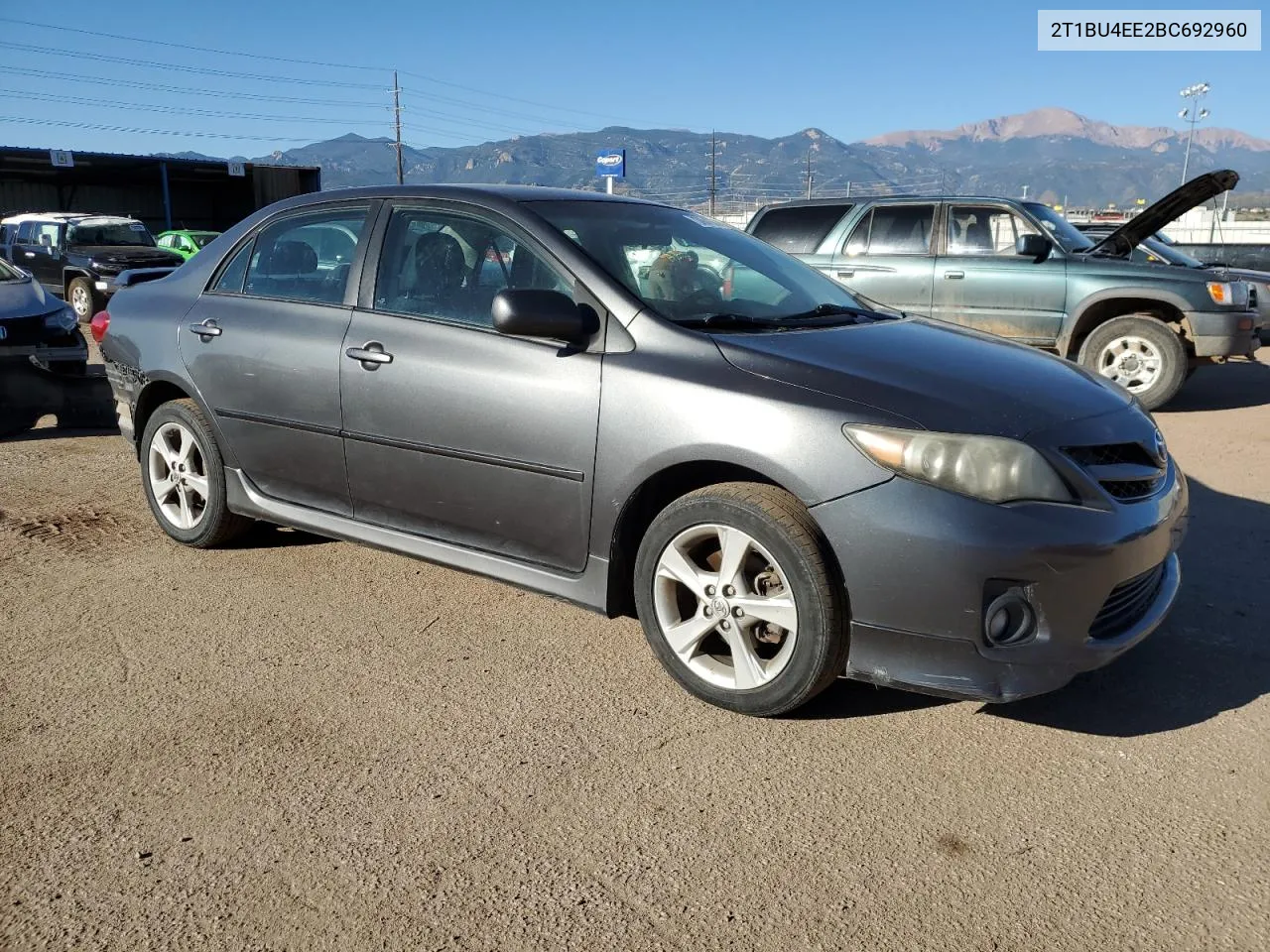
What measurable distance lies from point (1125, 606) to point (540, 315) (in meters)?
1.97

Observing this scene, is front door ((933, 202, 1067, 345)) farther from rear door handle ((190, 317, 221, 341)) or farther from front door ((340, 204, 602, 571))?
rear door handle ((190, 317, 221, 341))

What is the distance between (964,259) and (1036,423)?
6701mm

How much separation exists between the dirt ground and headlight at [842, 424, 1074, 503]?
773 mm

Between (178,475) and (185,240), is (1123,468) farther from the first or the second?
(185,240)

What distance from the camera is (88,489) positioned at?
5.79 m

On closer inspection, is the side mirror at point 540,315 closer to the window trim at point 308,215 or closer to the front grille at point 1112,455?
the window trim at point 308,215

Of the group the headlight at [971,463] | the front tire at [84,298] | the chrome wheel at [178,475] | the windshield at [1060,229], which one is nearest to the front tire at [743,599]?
the headlight at [971,463]

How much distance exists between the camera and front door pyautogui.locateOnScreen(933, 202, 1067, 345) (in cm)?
882

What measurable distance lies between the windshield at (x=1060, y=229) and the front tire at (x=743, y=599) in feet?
23.2

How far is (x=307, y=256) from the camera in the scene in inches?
168

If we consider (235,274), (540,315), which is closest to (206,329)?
(235,274)

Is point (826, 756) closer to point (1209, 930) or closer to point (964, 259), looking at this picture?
point (1209, 930)

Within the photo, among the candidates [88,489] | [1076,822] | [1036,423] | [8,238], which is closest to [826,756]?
[1076,822]

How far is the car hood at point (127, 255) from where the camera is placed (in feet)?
53.9
